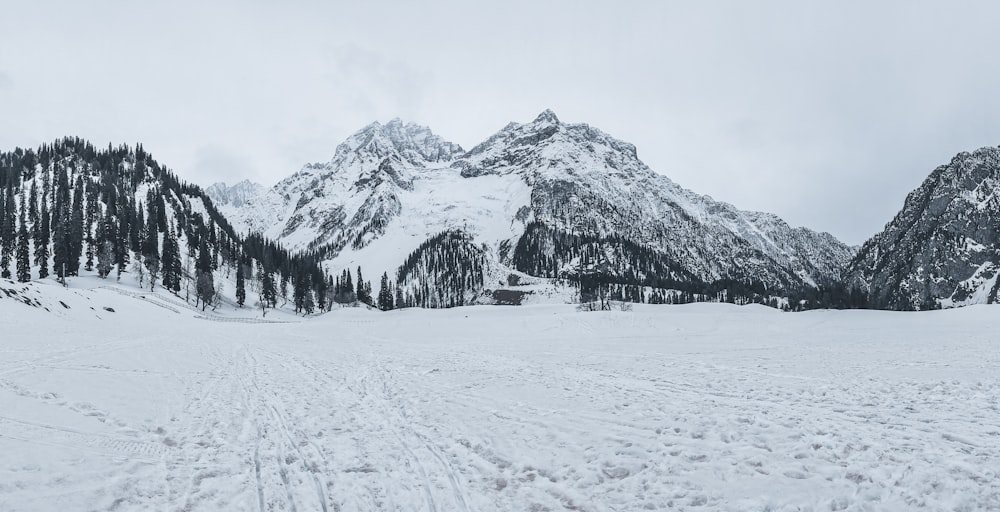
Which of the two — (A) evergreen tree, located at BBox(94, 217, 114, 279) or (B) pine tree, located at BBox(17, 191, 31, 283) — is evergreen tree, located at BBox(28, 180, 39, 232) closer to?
(B) pine tree, located at BBox(17, 191, 31, 283)

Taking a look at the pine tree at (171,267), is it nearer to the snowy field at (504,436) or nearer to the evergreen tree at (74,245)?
the evergreen tree at (74,245)

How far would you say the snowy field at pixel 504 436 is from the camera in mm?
6262

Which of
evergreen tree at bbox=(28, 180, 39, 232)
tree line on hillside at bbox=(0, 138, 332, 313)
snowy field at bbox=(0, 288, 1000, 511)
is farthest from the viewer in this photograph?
evergreen tree at bbox=(28, 180, 39, 232)

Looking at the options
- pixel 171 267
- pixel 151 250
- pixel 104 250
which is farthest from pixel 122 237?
pixel 171 267

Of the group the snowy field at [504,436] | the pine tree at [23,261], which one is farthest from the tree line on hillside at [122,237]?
the snowy field at [504,436]

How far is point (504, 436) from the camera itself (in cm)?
920

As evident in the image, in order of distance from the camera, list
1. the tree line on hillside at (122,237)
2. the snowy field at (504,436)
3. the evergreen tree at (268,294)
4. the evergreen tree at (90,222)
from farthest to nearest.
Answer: the evergreen tree at (268,294)
the evergreen tree at (90,222)
the tree line on hillside at (122,237)
the snowy field at (504,436)

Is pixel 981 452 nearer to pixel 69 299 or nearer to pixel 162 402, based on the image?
pixel 162 402

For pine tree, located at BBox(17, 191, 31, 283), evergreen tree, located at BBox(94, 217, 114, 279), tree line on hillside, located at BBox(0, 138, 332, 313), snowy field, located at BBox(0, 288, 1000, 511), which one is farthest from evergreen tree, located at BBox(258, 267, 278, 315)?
snowy field, located at BBox(0, 288, 1000, 511)

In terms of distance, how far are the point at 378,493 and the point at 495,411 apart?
4.85 m

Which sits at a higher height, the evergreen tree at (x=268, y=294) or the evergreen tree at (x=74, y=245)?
the evergreen tree at (x=74, y=245)

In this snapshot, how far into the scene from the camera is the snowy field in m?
6.26

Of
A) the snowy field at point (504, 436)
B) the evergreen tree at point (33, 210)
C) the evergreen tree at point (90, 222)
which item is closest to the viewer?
the snowy field at point (504, 436)

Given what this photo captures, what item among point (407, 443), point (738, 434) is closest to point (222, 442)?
point (407, 443)
